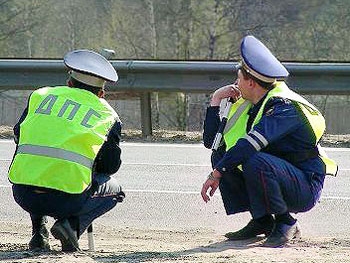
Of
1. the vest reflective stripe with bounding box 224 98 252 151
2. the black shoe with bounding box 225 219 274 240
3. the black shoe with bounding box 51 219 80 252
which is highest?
the vest reflective stripe with bounding box 224 98 252 151

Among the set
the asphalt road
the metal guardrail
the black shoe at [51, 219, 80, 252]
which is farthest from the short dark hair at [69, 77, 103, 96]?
the metal guardrail

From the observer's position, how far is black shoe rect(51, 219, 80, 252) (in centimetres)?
645

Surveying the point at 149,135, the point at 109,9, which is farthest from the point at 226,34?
the point at 149,135

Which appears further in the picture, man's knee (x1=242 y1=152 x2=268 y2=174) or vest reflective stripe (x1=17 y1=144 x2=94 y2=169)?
man's knee (x1=242 y1=152 x2=268 y2=174)

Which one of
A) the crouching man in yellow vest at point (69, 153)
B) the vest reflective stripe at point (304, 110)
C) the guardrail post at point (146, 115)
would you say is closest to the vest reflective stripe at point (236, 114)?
the vest reflective stripe at point (304, 110)

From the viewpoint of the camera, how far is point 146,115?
564 inches

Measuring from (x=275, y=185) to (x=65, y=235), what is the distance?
4.61 ft

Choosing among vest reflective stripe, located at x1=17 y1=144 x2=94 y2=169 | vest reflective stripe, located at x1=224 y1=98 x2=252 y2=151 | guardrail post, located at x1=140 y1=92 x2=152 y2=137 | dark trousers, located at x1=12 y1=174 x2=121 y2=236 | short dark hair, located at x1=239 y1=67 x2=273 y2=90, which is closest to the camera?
vest reflective stripe, located at x1=17 y1=144 x2=94 y2=169

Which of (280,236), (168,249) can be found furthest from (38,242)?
(280,236)

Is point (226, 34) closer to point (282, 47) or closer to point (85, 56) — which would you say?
point (282, 47)

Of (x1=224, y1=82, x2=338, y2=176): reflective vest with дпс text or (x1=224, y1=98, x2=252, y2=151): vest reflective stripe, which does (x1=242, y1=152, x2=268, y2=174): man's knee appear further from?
(x1=224, y1=98, x2=252, y2=151): vest reflective stripe

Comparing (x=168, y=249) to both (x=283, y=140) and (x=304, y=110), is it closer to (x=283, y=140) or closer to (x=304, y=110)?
(x=283, y=140)

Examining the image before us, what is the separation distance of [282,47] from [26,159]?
26.6 m

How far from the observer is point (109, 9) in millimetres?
34562
